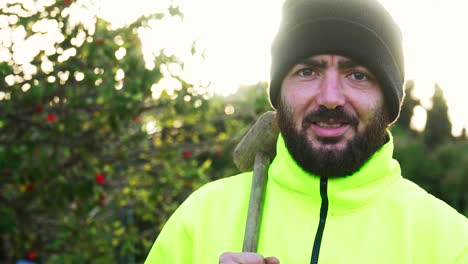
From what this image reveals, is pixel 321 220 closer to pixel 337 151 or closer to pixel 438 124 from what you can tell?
pixel 337 151

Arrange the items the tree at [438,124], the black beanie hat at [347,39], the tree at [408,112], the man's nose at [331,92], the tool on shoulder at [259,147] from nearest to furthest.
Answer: the man's nose at [331,92]
the black beanie hat at [347,39]
the tool on shoulder at [259,147]
the tree at [438,124]
the tree at [408,112]

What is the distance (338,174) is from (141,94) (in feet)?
9.74

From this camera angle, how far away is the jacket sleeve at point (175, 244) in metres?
2.90

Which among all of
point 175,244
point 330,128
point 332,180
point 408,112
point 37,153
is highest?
point 330,128

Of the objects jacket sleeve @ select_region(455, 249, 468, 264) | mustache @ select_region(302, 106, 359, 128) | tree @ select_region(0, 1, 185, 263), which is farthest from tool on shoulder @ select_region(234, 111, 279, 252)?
tree @ select_region(0, 1, 185, 263)

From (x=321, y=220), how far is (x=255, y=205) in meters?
0.22

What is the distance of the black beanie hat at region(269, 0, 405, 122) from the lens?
2.88m

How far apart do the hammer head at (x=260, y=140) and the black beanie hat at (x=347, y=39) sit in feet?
0.60

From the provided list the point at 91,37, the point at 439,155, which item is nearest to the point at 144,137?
the point at 91,37

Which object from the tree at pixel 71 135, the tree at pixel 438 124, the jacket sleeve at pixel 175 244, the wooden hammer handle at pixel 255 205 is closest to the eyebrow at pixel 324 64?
the wooden hammer handle at pixel 255 205

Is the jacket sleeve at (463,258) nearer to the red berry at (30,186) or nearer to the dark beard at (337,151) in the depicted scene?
the dark beard at (337,151)

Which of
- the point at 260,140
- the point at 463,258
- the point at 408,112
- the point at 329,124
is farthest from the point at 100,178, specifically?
the point at 408,112

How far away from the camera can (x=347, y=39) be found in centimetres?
289

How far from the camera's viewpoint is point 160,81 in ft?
19.1
